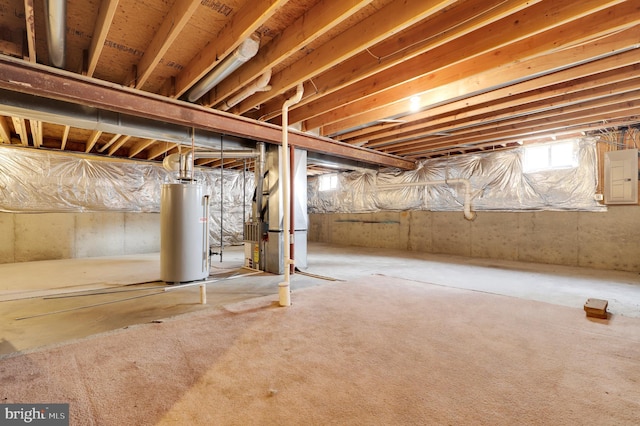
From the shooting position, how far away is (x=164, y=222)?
139 inches

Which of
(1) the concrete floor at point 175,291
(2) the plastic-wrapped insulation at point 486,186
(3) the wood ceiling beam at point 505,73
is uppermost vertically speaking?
(3) the wood ceiling beam at point 505,73

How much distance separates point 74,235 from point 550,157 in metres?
8.84

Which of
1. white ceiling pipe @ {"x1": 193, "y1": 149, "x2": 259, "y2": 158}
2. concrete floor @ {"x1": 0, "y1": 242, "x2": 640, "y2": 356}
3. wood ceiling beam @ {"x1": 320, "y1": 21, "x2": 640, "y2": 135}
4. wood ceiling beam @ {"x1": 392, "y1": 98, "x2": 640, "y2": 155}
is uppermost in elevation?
wood ceiling beam @ {"x1": 320, "y1": 21, "x2": 640, "y2": 135}

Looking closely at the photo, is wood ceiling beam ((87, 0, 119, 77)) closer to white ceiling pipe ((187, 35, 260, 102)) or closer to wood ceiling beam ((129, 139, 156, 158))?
white ceiling pipe ((187, 35, 260, 102))

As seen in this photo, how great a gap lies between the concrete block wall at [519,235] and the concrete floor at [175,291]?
305mm

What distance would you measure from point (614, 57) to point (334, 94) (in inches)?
97.0

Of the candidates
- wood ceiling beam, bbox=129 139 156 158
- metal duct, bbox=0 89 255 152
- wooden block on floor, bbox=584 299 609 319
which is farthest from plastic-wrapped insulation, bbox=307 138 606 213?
wood ceiling beam, bbox=129 139 156 158

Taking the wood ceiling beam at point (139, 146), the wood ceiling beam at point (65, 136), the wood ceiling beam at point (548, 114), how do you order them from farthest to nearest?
1. the wood ceiling beam at point (139, 146)
2. the wood ceiling beam at point (65, 136)
3. the wood ceiling beam at point (548, 114)

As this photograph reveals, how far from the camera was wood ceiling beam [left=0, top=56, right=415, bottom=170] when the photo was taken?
229 cm

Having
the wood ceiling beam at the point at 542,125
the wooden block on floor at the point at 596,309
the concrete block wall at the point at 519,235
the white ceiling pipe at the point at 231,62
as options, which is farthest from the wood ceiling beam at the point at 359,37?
the concrete block wall at the point at 519,235

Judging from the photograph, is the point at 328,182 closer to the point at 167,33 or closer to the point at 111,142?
the point at 111,142

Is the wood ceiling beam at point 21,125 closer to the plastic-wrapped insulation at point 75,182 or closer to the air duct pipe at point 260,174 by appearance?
the plastic-wrapped insulation at point 75,182

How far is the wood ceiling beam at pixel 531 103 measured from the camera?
2795 mm

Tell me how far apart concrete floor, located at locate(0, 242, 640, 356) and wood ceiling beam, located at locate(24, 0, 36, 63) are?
2.00m
